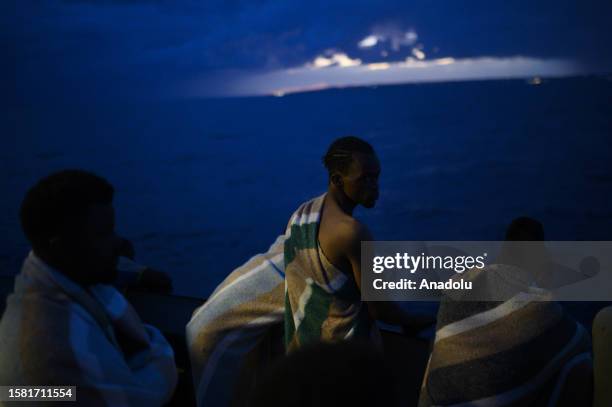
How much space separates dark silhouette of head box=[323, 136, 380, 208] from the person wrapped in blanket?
435 mm

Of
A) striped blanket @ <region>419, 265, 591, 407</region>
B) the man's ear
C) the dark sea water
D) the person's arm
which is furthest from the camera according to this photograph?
the dark sea water

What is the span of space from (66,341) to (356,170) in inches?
32.7

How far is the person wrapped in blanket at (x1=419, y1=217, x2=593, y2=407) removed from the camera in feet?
3.25

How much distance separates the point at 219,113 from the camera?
3073 cm

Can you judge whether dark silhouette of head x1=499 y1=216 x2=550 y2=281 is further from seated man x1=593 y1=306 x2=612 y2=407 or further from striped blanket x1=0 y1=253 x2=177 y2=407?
striped blanket x1=0 y1=253 x2=177 y2=407

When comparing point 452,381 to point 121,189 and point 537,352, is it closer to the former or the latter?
point 537,352

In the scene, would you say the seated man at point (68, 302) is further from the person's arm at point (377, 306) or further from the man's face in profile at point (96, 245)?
the person's arm at point (377, 306)

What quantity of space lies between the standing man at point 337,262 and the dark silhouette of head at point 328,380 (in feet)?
2.56

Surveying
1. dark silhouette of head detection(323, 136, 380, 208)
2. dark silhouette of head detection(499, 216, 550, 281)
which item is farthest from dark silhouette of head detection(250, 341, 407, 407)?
dark silhouette of head detection(499, 216, 550, 281)

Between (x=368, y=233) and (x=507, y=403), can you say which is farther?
(x=368, y=233)

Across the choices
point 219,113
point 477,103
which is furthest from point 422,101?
point 219,113

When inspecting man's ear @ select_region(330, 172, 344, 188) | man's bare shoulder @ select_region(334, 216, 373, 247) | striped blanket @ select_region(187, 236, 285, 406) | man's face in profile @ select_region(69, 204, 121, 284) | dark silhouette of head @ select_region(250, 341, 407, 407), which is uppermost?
man's ear @ select_region(330, 172, 344, 188)

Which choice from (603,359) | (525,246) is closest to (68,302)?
(603,359)

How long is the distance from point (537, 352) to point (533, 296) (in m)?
0.10
